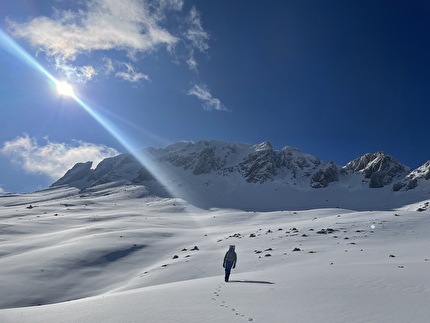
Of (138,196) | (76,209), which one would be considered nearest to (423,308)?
(76,209)

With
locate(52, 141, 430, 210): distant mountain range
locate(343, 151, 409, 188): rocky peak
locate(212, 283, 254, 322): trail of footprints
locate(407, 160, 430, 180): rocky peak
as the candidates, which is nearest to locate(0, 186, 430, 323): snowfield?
locate(212, 283, 254, 322): trail of footprints

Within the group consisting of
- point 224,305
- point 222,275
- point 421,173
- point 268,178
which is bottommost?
point 222,275

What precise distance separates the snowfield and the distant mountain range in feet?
212

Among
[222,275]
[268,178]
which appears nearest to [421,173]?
[268,178]

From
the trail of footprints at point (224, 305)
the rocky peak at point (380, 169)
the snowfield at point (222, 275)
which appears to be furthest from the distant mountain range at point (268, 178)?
the trail of footprints at point (224, 305)

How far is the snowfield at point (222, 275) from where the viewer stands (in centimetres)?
928

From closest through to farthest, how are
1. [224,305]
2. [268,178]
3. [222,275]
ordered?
[224,305] → [222,275] → [268,178]

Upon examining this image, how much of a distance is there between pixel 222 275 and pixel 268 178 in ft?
378

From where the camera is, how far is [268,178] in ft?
438

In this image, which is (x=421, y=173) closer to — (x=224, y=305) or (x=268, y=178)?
(x=268, y=178)

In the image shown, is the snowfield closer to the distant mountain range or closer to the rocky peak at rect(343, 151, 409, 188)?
the distant mountain range

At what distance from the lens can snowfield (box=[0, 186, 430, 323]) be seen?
9.28 metres

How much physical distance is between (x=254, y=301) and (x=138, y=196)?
11458 cm

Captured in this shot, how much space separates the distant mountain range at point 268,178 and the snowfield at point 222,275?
64.6 metres
